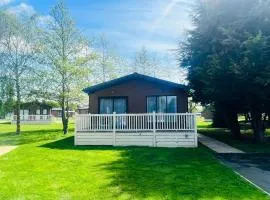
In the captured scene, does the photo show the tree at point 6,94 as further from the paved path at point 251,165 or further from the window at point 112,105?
the paved path at point 251,165

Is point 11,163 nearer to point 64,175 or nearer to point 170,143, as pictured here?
point 64,175

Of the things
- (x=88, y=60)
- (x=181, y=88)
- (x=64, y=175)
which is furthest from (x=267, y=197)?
(x=88, y=60)

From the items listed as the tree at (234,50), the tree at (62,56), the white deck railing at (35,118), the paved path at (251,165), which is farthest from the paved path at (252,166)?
the white deck railing at (35,118)

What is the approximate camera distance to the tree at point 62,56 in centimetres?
2805

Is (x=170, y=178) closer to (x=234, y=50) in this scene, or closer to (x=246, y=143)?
(x=234, y=50)

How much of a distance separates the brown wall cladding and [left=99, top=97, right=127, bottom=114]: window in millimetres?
268

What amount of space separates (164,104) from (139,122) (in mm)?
3497

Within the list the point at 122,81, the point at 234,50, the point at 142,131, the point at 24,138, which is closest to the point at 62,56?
the point at 24,138

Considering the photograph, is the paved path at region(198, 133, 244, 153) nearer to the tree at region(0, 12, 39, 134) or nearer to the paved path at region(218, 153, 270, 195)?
the paved path at region(218, 153, 270, 195)

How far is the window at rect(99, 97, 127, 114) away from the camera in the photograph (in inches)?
835

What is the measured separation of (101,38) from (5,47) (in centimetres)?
1544

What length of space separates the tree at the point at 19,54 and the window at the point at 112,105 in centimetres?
1044

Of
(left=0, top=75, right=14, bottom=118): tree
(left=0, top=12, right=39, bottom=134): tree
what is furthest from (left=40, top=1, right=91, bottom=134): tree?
(left=0, top=75, right=14, bottom=118): tree

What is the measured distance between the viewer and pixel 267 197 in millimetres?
6711
